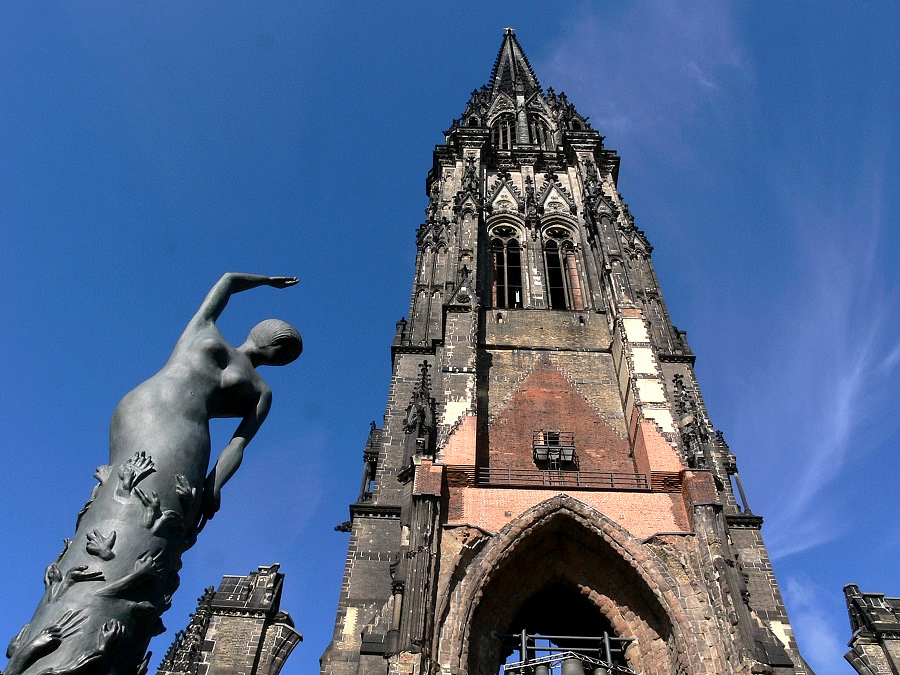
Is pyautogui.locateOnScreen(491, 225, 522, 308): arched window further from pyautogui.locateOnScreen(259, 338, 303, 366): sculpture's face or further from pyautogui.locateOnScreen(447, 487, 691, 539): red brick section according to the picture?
pyautogui.locateOnScreen(259, 338, 303, 366): sculpture's face

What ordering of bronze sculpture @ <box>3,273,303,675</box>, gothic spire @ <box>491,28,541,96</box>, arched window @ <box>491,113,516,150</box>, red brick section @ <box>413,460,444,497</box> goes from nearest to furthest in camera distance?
bronze sculpture @ <box>3,273,303,675</box>
red brick section @ <box>413,460,444,497</box>
arched window @ <box>491,113,516,150</box>
gothic spire @ <box>491,28,541,96</box>

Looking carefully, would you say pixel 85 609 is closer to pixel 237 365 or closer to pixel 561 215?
pixel 237 365

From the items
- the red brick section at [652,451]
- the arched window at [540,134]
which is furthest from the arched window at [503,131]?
the red brick section at [652,451]

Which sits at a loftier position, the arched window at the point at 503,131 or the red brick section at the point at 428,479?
the arched window at the point at 503,131

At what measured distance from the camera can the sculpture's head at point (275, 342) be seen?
3918 mm

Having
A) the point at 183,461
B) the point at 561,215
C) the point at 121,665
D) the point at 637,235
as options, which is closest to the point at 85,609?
the point at 121,665

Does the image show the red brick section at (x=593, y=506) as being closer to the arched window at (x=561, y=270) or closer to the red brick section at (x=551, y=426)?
the red brick section at (x=551, y=426)

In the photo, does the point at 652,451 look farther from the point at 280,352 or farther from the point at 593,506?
the point at 280,352

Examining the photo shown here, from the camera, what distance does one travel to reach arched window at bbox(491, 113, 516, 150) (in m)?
29.6

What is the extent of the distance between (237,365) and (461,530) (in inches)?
340

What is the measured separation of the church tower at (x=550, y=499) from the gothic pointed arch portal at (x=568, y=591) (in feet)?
0.10

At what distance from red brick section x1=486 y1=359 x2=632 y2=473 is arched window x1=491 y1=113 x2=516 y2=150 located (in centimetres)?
1539

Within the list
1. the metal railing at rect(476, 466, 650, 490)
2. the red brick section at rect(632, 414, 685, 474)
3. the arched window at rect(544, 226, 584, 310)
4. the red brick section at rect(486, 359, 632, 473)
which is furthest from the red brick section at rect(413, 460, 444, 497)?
the arched window at rect(544, 226, 584, 310)

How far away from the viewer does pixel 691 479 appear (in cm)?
1220
